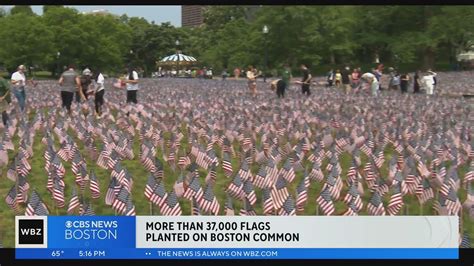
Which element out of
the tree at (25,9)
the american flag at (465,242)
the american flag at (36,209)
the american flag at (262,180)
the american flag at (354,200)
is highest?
the tree at (25,9)

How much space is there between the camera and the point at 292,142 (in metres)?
13.2

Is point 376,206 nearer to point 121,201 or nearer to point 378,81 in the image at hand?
point 121,201

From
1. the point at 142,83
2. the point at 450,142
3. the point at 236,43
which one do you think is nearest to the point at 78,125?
the point at 450,142

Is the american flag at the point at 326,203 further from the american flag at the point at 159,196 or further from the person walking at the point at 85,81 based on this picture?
the person walking at the point at 85,81

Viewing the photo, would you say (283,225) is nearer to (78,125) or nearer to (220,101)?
(78,125)

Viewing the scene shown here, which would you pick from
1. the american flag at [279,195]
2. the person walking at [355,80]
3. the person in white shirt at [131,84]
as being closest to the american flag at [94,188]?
the american flag at [279,195]

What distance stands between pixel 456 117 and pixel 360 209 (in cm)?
1137

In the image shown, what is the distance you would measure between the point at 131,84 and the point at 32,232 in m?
12.8

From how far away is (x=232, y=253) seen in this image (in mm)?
6246

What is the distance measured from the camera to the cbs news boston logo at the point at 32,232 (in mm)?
6242

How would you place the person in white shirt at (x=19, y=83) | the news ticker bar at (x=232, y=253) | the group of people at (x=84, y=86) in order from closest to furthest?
the news ticker bar at (x=232, y=253), the person in white shirt at (x=19, y=83), the group of people at (x=84, y=86)

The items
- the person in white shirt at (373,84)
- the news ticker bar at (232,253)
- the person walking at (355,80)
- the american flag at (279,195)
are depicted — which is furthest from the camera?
the person walking at (355,80)

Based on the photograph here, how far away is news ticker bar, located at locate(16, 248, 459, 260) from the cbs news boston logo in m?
0.06
